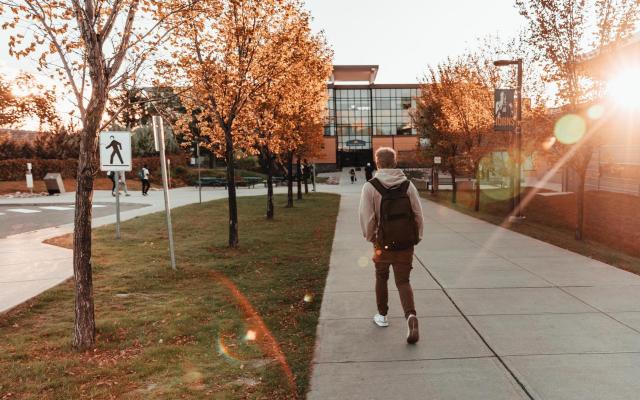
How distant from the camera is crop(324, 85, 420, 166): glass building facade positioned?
75.2 meters

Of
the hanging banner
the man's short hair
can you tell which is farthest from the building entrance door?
the man's short hair

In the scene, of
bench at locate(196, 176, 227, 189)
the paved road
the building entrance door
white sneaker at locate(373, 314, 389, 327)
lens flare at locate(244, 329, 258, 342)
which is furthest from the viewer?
the building entrance door

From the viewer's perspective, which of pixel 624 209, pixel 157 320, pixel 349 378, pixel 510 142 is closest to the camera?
pixel 349 378

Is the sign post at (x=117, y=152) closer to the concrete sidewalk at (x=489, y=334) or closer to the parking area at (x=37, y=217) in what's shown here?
the concrete sidewalk at (x=489, y=334)

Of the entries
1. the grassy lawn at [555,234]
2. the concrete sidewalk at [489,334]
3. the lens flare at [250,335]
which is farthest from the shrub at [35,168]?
the lens flare at [250,335]

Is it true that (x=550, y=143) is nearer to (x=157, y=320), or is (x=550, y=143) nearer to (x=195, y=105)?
(x=195, y=105)

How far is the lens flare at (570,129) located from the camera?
11.6 metres

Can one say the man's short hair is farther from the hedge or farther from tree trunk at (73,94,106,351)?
the hedge

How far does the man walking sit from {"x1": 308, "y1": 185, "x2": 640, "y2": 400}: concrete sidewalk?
0.54 meters

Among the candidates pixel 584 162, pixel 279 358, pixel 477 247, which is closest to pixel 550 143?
pixel 584 162

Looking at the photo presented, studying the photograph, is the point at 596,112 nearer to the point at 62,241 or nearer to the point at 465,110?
the point at 465,110

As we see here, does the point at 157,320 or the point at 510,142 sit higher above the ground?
the point at 510,142

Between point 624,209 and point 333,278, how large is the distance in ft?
46.1

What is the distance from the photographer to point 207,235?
13.4 metres
